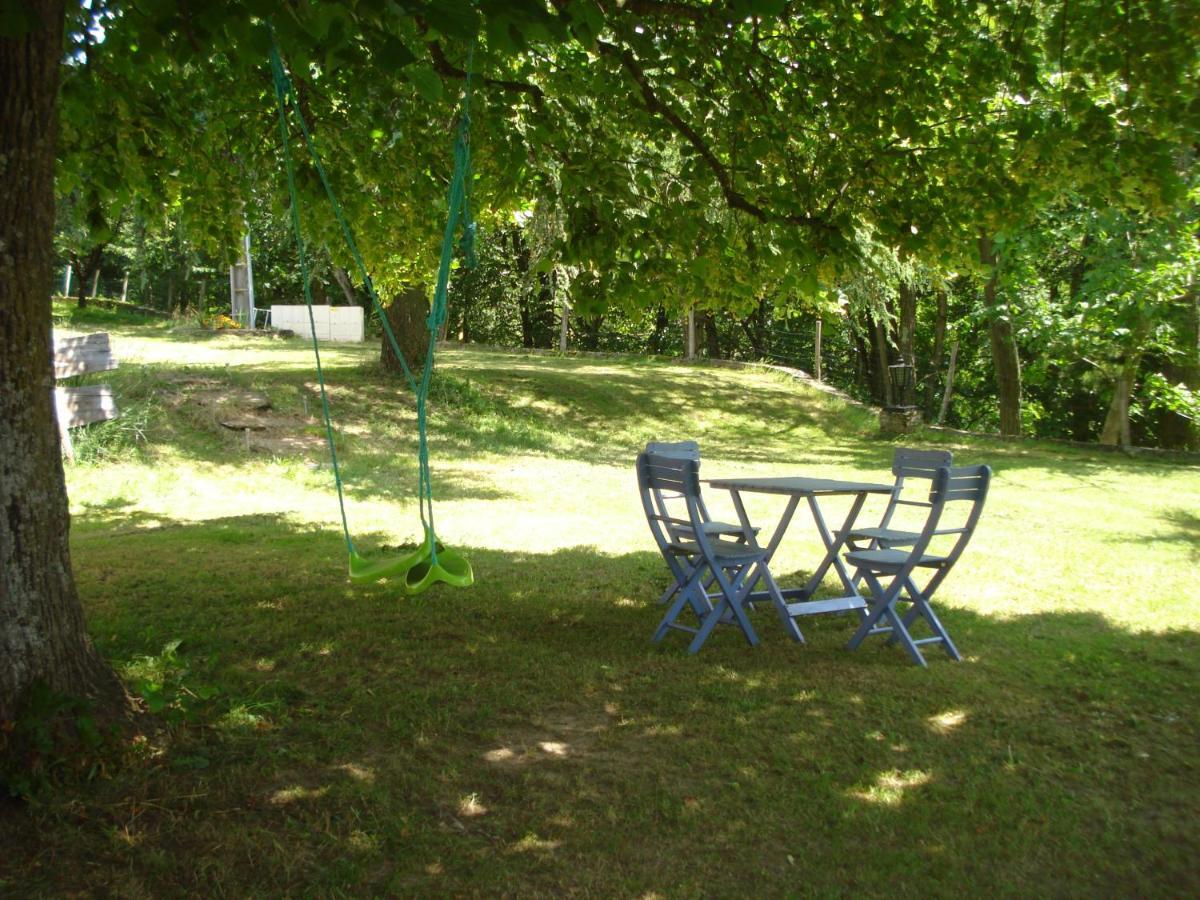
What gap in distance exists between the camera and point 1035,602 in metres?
8.44

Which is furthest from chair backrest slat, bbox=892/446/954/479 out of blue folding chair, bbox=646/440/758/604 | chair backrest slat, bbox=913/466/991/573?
blue folding chair, bbox=646/440/758/604

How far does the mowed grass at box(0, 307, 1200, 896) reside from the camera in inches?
152

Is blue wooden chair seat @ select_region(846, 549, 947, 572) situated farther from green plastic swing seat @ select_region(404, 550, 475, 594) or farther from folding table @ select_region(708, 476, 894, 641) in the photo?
green plastic swing seat @ select_region(404, 550, 475, 594)

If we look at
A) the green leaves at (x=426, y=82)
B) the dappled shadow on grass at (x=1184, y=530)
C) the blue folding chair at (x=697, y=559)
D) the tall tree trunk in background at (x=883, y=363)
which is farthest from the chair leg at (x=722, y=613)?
the tall tree trunk in background at (x=883, y=363)

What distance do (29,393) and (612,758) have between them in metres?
2.87

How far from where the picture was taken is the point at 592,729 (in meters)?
5.20

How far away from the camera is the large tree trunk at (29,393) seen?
13.5 ft

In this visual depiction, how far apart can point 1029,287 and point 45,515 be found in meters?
19.8

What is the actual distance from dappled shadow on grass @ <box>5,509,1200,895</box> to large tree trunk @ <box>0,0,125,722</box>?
623mm

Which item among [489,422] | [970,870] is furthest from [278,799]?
[489,422]

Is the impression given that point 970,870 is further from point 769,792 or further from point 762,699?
point 762,699

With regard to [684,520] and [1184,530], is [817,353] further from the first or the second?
[684,520]

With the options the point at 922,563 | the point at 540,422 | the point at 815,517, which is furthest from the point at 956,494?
the point at 540,422

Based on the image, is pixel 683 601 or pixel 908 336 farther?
pixel 908 336
